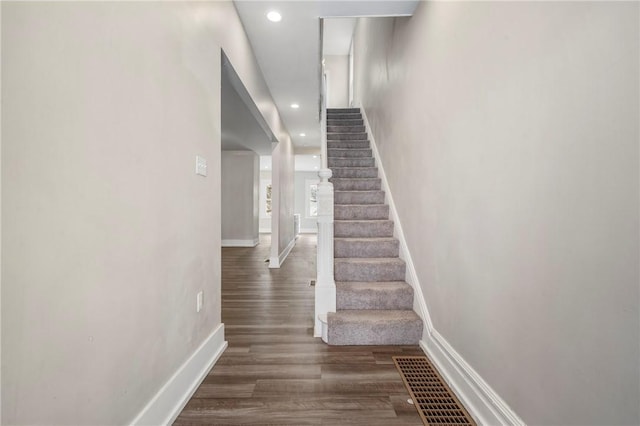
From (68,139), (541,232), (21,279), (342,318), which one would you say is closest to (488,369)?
(541,232)

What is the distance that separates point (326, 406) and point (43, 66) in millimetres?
1758

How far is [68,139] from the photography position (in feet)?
2.63

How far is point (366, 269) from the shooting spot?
8.20 feet

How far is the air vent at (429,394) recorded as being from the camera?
1364 mm

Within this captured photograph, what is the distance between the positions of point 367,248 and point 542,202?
1809mm

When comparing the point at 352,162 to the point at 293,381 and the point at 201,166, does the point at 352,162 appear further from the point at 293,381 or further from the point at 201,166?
the point at 293,381

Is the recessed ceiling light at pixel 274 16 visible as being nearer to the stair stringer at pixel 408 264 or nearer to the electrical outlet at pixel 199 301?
the stair stringer at pixel 408 264

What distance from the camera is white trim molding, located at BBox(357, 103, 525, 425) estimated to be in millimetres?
1210

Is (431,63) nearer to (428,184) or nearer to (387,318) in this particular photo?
(428,184)

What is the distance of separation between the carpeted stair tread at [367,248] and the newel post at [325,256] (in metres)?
0.51

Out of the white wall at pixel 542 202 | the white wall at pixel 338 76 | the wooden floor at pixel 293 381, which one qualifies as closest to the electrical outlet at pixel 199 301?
the wooden floor at pixel 293 381

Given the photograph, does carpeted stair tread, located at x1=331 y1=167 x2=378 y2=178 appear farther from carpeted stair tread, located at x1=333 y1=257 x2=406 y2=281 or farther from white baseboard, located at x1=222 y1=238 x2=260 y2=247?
white baseboard, located at x1=222 y1=238 x2=260 y2=247

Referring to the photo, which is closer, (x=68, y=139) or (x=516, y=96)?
(x=68, y=139)

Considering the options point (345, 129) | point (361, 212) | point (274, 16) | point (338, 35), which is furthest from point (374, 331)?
point (338, 35)
